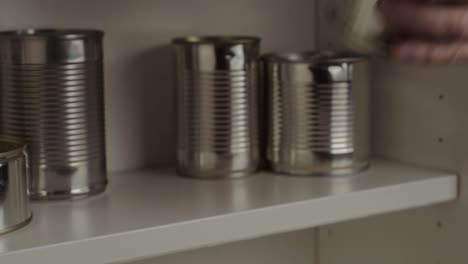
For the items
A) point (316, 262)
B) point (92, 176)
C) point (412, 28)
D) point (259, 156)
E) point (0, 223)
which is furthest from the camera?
point (316, 262)

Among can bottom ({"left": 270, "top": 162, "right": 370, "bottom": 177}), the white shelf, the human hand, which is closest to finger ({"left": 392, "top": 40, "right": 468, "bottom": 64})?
the human hand

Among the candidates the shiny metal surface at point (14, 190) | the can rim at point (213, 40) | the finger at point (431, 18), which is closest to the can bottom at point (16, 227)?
the shiny metal surface at point (14, 190)

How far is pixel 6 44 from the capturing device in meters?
0.77

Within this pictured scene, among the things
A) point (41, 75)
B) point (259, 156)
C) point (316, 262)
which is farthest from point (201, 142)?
point (316, 262)

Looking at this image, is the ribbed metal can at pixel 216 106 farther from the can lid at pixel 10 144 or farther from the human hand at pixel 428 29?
the human hand at pixel 428 29

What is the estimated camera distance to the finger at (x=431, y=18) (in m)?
0.49

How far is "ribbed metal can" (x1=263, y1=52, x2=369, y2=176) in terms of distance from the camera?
0.89 meters

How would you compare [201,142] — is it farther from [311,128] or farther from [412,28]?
[412,28]

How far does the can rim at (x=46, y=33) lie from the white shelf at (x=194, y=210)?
0.51 feet

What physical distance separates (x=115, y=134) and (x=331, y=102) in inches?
9.4

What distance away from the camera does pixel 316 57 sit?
3.15 feet

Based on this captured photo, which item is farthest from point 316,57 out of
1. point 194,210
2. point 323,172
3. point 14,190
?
point 14,190

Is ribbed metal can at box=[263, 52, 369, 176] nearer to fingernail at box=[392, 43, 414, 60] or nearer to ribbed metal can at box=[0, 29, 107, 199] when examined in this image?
ribbed metal can at box=[0, 29, 107, 199]

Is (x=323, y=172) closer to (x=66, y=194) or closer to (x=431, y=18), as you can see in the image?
(x=66, y=194)
